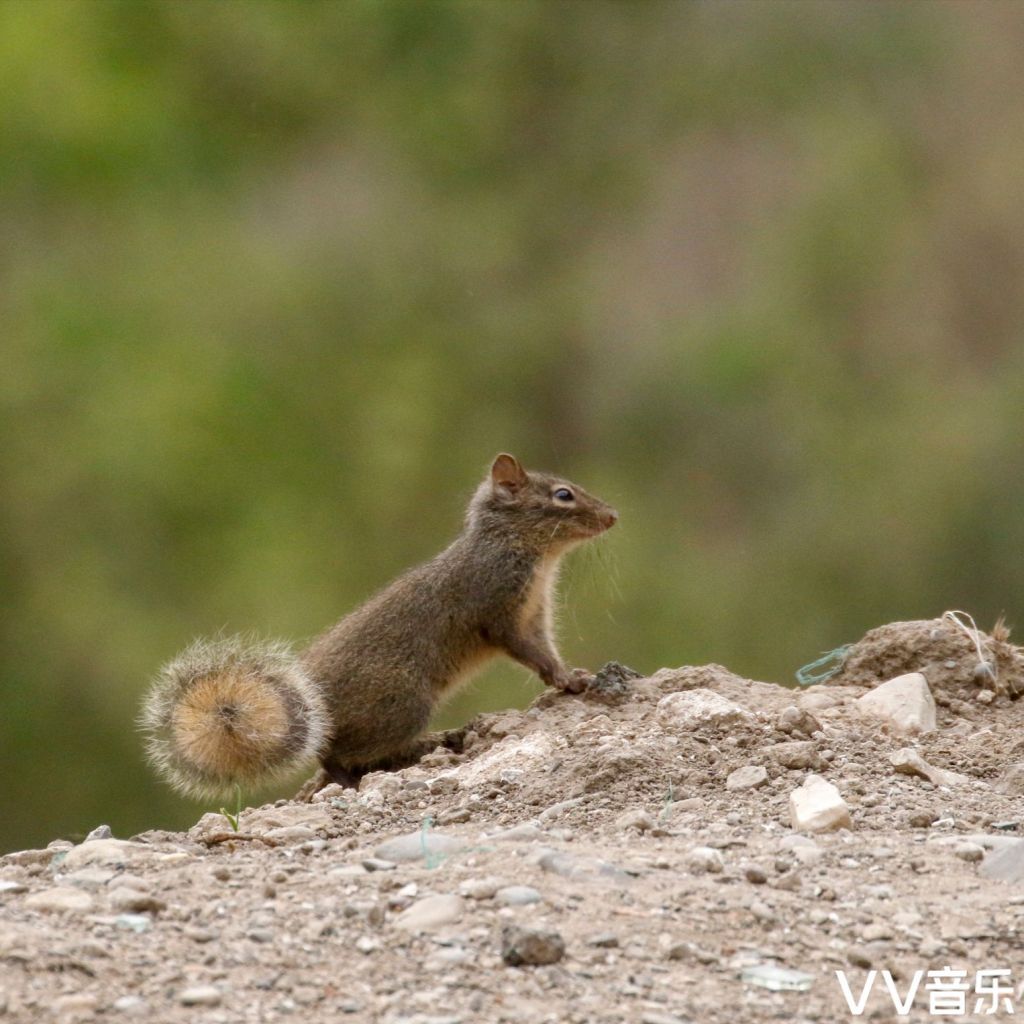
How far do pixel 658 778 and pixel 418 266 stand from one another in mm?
13849

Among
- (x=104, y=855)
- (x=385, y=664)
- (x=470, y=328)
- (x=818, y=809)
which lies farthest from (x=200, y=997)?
(x=470, y=328)

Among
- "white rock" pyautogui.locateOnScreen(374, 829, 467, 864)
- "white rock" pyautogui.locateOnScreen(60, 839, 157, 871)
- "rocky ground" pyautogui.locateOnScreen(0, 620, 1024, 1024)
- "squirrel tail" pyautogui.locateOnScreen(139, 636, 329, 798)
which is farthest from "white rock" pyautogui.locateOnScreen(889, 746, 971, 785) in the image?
"squirrel tail" pyautogui.locateOnScreen(139, 636, 329, 798)

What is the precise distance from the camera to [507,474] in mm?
7484

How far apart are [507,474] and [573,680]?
1.18 m

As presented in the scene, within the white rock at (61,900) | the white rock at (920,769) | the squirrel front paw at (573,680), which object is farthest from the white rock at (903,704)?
the white rock at (61,900)

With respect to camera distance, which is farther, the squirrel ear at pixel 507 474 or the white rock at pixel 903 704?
the squirrel ear at pixel 507 474

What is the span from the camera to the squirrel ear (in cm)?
748

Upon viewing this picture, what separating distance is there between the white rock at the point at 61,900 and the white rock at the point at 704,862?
126cm

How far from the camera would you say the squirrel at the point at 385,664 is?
6305 millimetres

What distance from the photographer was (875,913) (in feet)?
12.3

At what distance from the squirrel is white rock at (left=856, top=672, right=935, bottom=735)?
46.9 inches

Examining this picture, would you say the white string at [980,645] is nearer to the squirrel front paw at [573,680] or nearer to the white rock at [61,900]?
the squirrel front paw at [573,680]

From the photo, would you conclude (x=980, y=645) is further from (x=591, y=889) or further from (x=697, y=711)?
(x=591, y=889)
